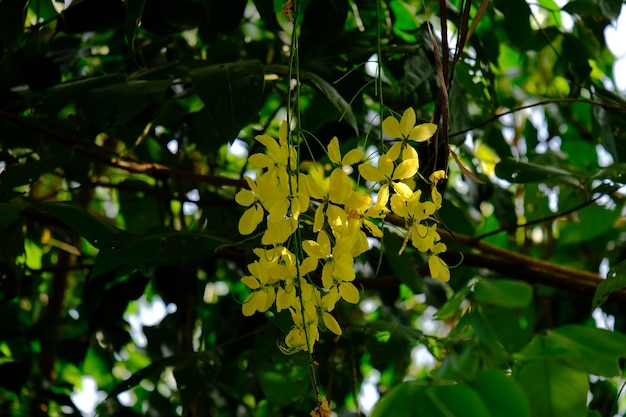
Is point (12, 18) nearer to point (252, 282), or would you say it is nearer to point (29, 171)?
point (29, 171)

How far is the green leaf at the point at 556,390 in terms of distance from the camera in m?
0.39

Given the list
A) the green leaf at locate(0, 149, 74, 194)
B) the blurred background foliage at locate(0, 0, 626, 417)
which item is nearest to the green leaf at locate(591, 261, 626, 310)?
the blurred background foliage at locate(0, 0, 626, 417)

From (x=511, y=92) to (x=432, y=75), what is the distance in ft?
1.81

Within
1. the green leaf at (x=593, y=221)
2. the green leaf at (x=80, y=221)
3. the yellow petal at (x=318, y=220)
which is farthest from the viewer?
the green leaf at (x=593, y=221)

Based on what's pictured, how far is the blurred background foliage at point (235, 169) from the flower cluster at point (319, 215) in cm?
6

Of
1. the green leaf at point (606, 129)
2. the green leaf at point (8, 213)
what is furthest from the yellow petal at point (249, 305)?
the green leaf at point (606, 129)

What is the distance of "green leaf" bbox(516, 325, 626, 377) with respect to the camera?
389 mm

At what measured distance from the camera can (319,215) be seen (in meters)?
0.48

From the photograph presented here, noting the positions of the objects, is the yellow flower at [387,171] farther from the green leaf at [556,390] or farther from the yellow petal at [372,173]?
the green leaf at [556,390]

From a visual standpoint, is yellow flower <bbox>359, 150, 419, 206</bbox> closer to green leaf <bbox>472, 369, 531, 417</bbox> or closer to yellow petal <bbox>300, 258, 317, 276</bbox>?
yellow petal <bbox>300, 258, 317, 276</bbox>

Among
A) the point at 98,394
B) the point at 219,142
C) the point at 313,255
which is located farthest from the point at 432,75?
the point at 98,394

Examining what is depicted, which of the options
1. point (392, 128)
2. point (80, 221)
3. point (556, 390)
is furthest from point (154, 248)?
point (556, 390)

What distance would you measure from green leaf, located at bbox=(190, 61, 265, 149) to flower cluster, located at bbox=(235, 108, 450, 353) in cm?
16

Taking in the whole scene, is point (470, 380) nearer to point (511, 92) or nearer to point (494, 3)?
point (494, 3)
